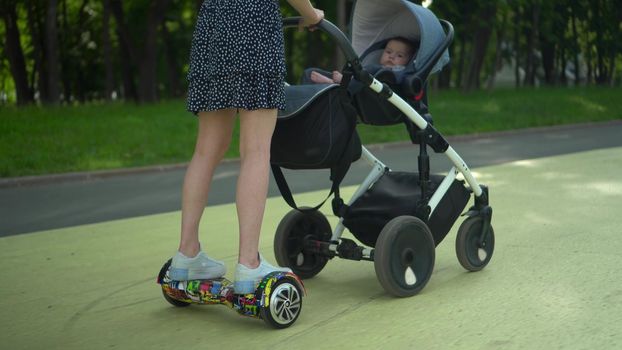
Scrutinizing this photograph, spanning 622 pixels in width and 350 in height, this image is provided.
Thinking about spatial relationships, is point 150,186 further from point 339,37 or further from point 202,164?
point 339,37

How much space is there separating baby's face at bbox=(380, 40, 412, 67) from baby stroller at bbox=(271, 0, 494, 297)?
140 millimetres

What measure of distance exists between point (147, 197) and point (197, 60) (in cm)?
576

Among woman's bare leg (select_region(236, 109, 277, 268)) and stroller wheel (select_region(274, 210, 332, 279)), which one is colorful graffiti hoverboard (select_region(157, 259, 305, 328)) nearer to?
woman's bare leg (select_region(236, 109, 277, 268))

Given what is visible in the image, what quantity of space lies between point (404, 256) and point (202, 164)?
109 centimetres

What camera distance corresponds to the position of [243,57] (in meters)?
4.06

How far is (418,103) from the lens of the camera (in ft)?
16.4

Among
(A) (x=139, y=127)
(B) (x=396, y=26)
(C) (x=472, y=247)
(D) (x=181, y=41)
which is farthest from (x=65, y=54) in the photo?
(C) (x=472, y=247)

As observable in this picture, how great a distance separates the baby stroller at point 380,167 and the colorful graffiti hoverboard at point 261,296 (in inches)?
22.6

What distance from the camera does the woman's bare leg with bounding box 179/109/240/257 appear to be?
433cm

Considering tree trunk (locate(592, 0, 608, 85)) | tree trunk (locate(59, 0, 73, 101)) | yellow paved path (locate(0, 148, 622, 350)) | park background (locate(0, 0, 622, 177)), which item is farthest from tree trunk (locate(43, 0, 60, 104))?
tree trunk (locate(592, 0, 608, 85))

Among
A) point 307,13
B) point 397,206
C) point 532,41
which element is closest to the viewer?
point 307,13

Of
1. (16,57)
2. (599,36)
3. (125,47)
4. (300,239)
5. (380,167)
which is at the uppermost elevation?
(380,167)

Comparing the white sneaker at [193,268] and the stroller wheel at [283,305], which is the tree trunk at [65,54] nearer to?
the white sneaker at [193,268]

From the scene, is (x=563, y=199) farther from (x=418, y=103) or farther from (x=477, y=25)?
(x=477, y=25)
